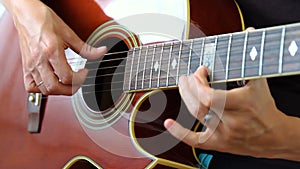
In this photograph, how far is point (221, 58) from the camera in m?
0.86

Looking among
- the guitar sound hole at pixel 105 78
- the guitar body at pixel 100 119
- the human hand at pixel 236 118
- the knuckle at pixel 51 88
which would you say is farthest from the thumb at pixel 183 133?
the knuckle at pixel 51 88

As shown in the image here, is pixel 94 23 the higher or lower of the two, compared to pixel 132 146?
higher

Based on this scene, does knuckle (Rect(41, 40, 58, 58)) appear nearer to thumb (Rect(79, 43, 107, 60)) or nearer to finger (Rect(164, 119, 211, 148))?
thumb (Rect(79, 43, 107, 60))

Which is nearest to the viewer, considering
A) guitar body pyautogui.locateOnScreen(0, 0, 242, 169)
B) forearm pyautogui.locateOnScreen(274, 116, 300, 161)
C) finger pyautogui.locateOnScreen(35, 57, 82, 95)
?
forearm pyautogui.locateOnScreen(274, 116, 300, 161)

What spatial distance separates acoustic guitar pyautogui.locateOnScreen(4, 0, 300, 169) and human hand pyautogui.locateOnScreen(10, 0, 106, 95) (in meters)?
0.03

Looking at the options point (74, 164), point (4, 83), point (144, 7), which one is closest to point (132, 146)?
point (74, 164)

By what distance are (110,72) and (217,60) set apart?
315mm

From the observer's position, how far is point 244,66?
0.83m

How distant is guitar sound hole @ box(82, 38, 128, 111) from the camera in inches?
43.3

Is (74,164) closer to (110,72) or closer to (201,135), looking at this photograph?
(110,72)

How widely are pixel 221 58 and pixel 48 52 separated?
16.3 inches

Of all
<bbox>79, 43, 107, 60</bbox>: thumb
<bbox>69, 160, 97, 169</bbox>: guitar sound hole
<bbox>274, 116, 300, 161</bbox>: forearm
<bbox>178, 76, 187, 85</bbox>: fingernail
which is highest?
<bbox>79, 43, 107, 60</bbox>: thumb

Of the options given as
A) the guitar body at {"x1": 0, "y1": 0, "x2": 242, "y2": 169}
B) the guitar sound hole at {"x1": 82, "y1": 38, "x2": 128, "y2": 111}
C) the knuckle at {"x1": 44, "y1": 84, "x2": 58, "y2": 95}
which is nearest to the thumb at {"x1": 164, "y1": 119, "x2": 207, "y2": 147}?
the guitar body at {"x1": 0, "y1": 0, "x2": 242, "y2": 169}

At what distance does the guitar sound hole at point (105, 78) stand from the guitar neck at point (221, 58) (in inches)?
2.3
